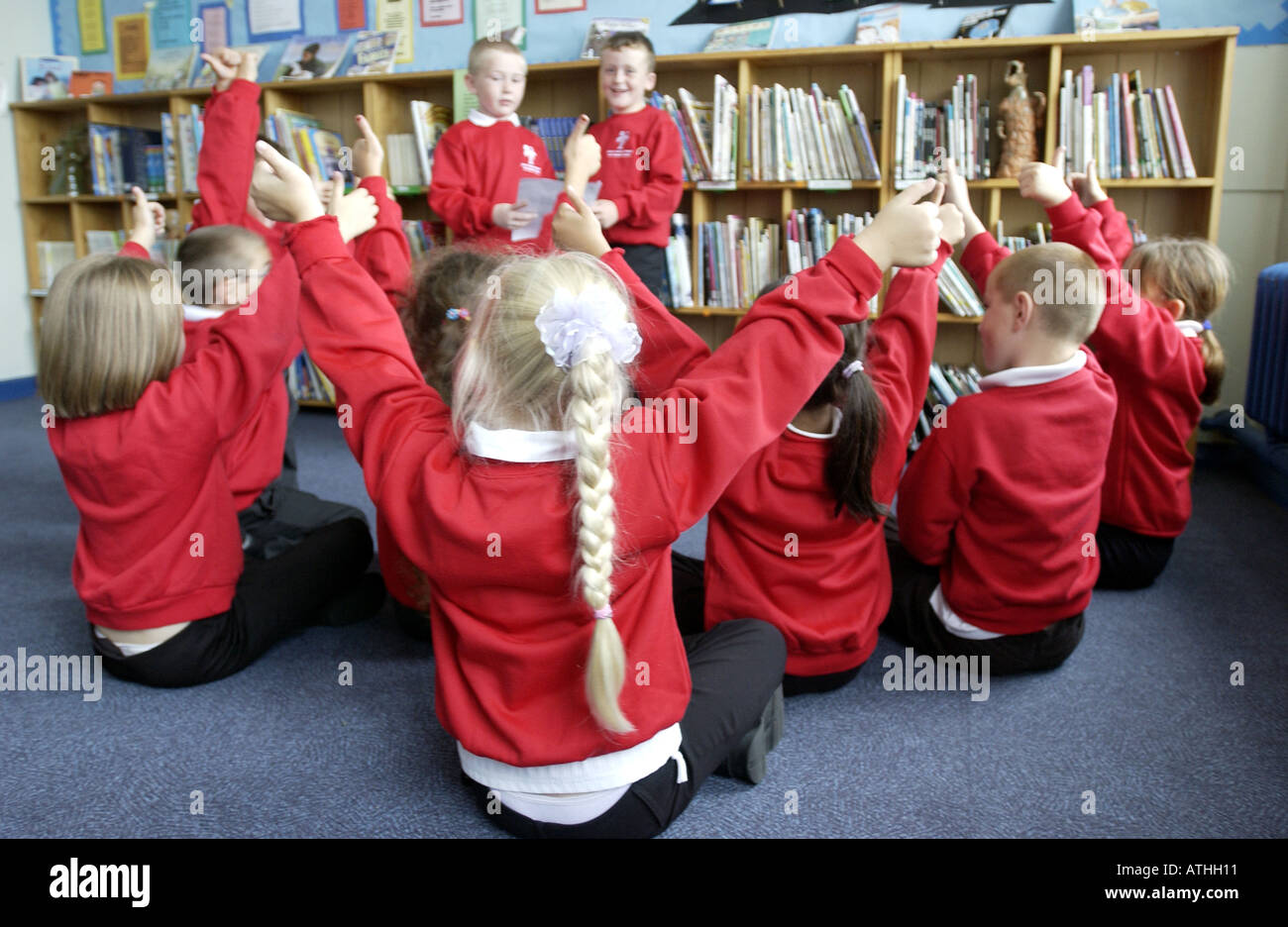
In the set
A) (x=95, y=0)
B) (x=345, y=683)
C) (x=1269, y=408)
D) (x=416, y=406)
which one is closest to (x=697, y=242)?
(x=1269, y=408)

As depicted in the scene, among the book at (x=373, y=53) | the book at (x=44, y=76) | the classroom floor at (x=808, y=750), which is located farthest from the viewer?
the book at (x=44, y=76)

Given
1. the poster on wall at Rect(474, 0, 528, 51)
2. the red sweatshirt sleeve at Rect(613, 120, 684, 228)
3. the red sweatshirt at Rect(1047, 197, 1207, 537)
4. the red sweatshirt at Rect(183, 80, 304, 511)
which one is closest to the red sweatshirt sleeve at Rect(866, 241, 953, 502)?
the red sweatshirt at Rect(1047, 197, 1207, 537)

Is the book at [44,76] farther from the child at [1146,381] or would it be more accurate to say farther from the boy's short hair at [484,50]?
the child at [1146,381]

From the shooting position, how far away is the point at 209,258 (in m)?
2.13

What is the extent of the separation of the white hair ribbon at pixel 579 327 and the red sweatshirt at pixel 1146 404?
154 cm

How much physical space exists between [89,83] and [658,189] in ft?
10.6

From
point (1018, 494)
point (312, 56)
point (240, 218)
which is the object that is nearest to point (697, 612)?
point (1018, 494)

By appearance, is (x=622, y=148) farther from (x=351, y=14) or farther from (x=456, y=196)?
(x=351, y=14)

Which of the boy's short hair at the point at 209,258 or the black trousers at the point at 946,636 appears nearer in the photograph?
the black trousers at the point at 946,636

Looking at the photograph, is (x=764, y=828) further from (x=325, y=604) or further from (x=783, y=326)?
(x=325, y=604)

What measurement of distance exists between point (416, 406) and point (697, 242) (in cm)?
257

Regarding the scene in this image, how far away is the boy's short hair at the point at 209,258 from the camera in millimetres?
2131

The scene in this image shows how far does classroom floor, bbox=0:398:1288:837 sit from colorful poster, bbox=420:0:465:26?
2.92 metres

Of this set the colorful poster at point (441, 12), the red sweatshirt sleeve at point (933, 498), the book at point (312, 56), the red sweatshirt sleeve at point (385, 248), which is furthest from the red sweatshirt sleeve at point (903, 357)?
the book at point (312, 56)
